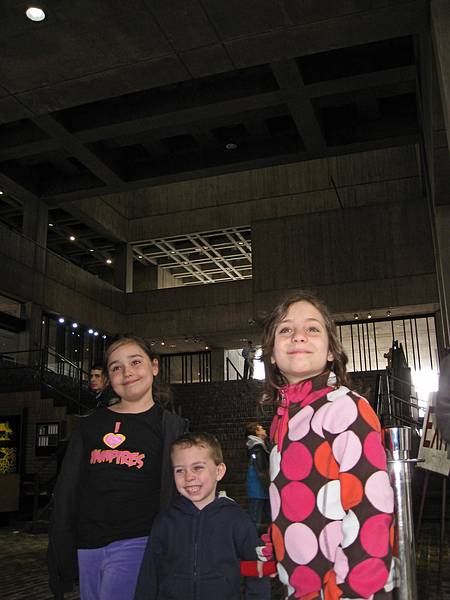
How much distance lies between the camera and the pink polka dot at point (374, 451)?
4.76 ft

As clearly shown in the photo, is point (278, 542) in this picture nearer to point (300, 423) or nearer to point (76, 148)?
point (300, 423)

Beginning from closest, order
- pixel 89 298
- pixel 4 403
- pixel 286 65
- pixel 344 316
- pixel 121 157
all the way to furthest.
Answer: pixel 286 65, pixel 4 403, pixel 121 157, pixel 344 316, pixel 89 298

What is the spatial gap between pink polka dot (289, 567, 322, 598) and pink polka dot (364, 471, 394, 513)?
0.25 metres

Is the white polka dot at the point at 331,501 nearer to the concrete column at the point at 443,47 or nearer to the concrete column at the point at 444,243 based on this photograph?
the concrete column at the point at 443,47

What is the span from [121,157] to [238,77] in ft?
16.5

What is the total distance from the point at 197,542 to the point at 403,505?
0.85 metres

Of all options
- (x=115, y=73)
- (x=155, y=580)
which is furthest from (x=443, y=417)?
(x=115, y=73)

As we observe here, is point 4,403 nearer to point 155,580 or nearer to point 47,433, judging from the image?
point 47,433

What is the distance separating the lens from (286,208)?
20.3 m

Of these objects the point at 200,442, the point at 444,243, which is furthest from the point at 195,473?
the point at 444,243

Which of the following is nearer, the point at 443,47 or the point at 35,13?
the point at 443,47

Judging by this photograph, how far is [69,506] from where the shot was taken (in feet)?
7.49

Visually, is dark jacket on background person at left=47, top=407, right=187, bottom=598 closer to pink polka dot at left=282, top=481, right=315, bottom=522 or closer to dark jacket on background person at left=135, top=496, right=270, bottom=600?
dark jacket on background person at left=135, top=496, right=270, bottom=600

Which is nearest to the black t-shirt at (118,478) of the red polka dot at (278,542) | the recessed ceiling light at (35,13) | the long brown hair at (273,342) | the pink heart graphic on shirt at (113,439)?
the pink heart graphic on shirt at (113,439)
